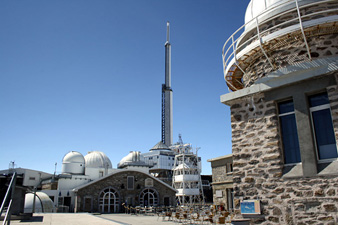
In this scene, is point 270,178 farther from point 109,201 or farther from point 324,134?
point 109,201

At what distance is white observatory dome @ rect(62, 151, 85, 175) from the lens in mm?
32156

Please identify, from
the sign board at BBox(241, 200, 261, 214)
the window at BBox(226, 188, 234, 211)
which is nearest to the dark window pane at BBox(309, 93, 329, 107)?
the sign board at BBox(241, 200, 261, 214)

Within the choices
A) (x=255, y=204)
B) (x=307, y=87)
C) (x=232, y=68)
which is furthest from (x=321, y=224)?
(x=232, y=68)

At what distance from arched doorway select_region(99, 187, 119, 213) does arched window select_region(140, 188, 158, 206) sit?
2797mm

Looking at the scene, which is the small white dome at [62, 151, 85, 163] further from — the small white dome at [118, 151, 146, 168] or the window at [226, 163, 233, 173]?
the window at [226, 163, 233, 173]

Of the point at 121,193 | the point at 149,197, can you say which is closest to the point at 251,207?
the point at 121,193

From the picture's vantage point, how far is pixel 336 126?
588 centimetres

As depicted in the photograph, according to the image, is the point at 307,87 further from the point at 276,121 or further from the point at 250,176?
the point at 250,176

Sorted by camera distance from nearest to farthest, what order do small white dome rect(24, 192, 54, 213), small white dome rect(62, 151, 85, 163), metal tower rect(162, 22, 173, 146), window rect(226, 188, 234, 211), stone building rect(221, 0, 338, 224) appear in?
1. stone building rect(221, 0, 338, 224)
2. window rect(226, 188, 234, 211)
3. small white dome rect(24, 192, 54, 213)
4. small white dome rect(62, 151, 85, 163)
5. metal tower rect(162, 22, 173, 146)

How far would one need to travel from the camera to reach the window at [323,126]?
6055 mm

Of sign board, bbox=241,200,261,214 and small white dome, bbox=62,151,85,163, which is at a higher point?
small white dome, bbox=62,151,85,163

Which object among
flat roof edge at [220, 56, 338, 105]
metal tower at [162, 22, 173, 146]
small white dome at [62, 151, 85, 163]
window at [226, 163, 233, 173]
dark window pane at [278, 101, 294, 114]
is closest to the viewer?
flat roof edge at [220, 56, 338, 105]

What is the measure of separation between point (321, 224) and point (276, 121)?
2490 millimetres

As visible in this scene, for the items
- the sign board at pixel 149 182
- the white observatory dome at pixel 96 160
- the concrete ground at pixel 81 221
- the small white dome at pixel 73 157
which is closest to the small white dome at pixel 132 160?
the white observatory dome at pixel 96 160
